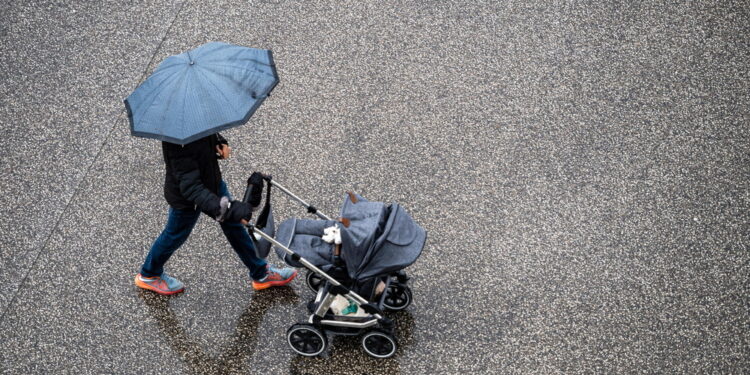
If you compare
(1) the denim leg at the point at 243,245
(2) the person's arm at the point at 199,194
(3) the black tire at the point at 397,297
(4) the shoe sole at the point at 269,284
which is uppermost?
(2) the person's arm at the point at 199,194

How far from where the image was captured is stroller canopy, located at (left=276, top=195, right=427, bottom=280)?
3.87 metres

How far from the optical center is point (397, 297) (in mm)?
4629

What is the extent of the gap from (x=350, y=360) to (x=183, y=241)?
4.25 feet

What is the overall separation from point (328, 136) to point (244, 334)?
5.78 feet

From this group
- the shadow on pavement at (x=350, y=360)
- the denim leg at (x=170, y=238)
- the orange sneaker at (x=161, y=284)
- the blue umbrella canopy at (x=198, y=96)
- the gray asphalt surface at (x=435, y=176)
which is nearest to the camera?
the blue umbrella canopy at (x=198, y=96)

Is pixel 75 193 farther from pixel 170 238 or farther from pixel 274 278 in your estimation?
pixel 274 278

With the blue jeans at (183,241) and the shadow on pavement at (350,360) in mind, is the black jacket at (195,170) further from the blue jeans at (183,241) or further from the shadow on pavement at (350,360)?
the shadow on pavement at (350,360)

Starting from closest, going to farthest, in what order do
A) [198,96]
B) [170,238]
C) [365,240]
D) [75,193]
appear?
[198,96] < [365,240] < [170,238] < [75,193]

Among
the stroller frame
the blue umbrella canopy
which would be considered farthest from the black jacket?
the stroller frame

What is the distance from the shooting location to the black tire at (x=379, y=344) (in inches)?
171

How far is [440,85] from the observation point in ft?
19.7

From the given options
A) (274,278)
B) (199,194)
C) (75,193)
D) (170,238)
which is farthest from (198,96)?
Answer: (75,193)

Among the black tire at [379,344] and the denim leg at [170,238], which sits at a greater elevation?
the denim leg at [170,238]

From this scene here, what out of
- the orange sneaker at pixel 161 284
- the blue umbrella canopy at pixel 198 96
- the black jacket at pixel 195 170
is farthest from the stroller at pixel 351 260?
the orange sneaker at pixel 161 284
